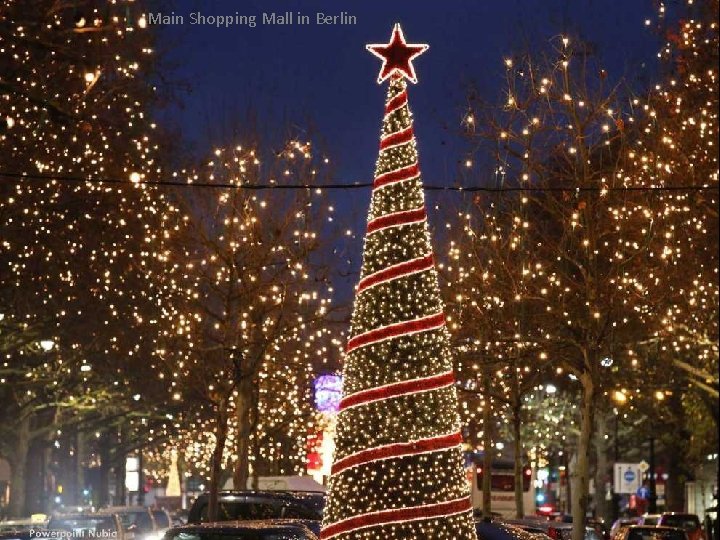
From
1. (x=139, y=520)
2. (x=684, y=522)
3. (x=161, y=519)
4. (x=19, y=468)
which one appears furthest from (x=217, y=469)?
(x=19, y=468)

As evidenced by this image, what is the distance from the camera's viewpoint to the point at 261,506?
89.5 feet

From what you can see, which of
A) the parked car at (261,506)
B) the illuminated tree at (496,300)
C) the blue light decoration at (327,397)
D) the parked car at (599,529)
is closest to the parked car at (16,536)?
the parked car at (261,506)

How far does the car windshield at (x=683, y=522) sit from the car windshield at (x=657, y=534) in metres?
11.7

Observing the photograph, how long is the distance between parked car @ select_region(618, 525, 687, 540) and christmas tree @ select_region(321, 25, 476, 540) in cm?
973

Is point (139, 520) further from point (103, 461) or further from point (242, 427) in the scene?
point (103, 461)

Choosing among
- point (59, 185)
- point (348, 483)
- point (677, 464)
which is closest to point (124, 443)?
point (677, 464)

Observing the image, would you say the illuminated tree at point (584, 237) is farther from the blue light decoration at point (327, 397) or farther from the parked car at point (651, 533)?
the blue light decoration at point (327, 397)

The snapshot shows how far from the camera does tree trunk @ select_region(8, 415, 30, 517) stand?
50.5m

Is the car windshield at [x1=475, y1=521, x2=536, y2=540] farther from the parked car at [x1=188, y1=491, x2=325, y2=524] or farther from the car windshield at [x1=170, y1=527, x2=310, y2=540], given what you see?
the parked car at [x1=188, y1=491, x2=325, y2=524]

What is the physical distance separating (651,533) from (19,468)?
3122 cm

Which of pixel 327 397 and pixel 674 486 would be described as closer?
pixel 327 397

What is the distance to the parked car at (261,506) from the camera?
26.7 m

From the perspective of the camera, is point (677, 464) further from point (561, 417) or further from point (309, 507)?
point (309, 507)

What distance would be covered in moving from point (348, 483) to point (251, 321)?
69.9ft
